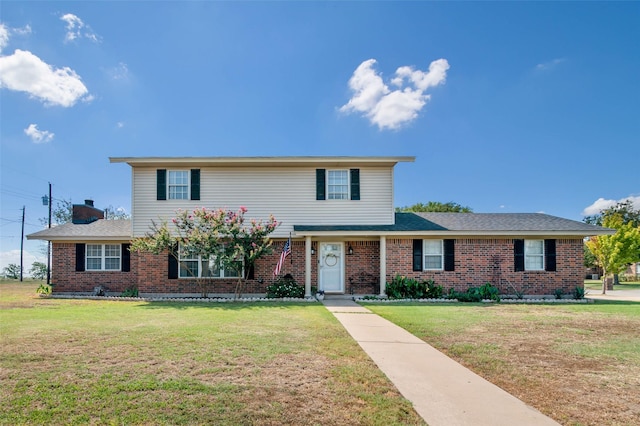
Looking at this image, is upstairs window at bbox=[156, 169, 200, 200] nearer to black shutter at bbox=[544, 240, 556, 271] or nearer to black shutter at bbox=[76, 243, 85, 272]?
black shutter at bbox=[76, 243, 85, 272]

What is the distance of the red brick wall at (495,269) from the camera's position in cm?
1417

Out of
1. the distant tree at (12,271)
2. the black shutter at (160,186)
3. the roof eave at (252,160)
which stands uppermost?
the roof eave at (252,160)

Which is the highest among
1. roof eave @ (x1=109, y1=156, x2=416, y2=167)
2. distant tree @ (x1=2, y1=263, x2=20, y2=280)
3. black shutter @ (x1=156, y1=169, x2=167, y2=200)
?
roof eave @ (x1=109, y1=156, x2=416, y2=167)

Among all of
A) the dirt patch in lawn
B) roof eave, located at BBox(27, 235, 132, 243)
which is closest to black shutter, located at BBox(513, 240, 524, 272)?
the dirt patch in lawn

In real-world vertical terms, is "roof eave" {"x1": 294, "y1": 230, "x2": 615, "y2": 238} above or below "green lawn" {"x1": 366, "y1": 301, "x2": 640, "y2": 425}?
above

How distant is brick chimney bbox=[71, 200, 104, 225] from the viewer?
17984 mm

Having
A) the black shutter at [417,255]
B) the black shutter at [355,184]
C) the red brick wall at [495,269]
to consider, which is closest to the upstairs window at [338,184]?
the black shutter at [355,184]

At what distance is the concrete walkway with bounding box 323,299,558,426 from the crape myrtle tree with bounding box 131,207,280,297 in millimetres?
6931

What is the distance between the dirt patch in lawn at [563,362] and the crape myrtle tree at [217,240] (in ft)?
26.1

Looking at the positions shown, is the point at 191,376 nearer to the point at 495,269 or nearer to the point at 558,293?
the point at 495,269

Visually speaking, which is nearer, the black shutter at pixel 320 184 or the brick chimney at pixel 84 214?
the black shutter at pixel 320 184

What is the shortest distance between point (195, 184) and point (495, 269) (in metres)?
12.8

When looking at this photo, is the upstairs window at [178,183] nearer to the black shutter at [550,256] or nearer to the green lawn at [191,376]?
the green lawn at [191,376]

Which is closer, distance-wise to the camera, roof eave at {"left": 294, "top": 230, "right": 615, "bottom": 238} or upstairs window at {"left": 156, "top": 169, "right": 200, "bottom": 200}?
roof eave at {"left": 294, "top": 230, "right": 615, "bottom": 238}
